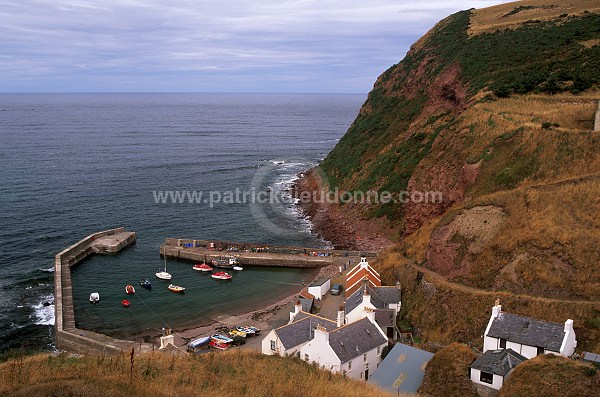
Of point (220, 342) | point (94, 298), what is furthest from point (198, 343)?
point (94, 298)

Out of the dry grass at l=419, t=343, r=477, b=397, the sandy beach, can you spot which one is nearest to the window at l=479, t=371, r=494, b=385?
the dry grass at l=419, t=343, r=477, b=397

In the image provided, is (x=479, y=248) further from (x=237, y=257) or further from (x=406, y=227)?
(x=237, y=257)

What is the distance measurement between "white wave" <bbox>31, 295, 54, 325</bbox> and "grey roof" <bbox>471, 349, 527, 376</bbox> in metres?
37.0

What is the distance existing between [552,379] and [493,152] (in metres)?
30.2

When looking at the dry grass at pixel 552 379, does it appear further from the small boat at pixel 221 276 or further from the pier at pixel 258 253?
the small boat at pixel 221 276

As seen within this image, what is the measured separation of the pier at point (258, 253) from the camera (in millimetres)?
61906

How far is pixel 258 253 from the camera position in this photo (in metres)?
64.4

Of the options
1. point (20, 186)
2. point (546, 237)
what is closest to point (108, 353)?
point (546, 237)

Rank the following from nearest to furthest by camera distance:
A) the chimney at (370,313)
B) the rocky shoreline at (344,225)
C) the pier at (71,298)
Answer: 1. the chimney at (370,313)
2. the pier at (71,298)
3. the rocky shoreline at (344,225)

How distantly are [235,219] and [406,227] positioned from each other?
31.6 metres

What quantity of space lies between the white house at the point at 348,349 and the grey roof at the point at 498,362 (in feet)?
24.4

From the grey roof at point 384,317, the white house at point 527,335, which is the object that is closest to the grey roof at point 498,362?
Result: the white house at point 527,335

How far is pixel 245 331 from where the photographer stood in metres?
43.3

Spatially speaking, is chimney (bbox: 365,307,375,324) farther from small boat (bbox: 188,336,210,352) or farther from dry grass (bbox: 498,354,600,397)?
small boat (bbox: 188,336,210,352)
